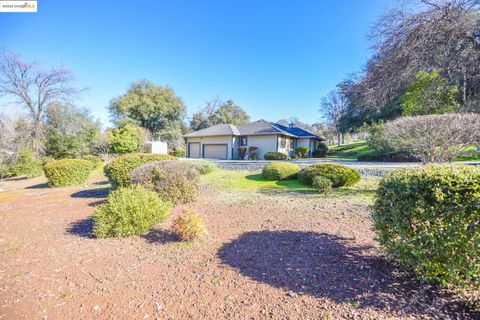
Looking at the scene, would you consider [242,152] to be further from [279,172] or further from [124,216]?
[124,216]

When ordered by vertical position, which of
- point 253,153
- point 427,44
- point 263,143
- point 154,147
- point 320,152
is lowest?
point 253,153

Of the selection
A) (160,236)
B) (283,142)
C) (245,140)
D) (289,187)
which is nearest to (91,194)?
(160,236)

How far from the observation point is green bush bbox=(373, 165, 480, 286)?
1.89m

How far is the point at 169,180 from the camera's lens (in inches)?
231

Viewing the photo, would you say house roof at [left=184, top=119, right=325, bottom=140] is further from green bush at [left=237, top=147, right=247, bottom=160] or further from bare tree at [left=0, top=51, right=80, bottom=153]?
bare tree at [left=0, top=51, right=80, bottom=153]

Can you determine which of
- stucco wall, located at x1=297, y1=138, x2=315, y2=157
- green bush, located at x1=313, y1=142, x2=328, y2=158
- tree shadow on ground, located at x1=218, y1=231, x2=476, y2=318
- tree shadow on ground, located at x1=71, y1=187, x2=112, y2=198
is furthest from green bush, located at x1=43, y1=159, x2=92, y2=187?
green bush, located at x1=313, y1=142, x2=328, y2=158

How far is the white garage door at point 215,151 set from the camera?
23.5m

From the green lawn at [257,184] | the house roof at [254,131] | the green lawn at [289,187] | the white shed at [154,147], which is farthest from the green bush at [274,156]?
the white shed at [154,147]

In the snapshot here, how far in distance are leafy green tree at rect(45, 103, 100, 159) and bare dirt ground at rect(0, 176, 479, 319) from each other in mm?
19934

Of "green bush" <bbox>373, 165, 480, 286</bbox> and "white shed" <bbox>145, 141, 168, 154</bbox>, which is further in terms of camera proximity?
"white shed" <bbox>145, 141, 168, 154</bbox>

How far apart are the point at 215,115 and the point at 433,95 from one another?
1282 inches

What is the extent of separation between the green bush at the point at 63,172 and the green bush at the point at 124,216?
322 inches

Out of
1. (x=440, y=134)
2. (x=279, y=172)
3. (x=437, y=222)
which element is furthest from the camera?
A: (x=279, y=172)

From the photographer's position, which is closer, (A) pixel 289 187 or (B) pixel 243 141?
(A) pixel 289 187
